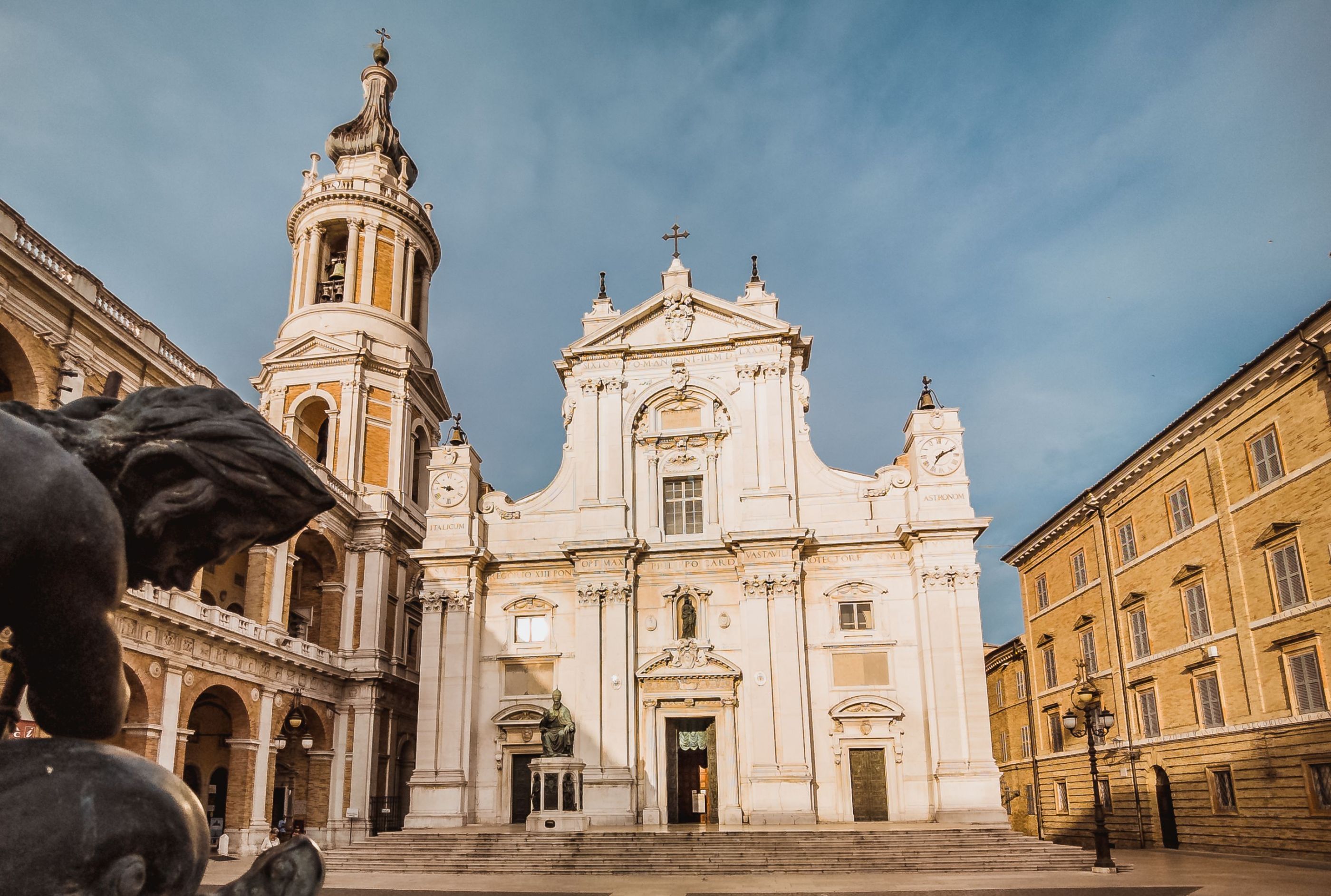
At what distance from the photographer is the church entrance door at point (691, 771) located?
2967cm

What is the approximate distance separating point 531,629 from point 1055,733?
21138 millimetres

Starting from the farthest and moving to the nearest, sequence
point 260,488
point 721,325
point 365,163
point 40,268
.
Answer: point 365,163
point 721,325
point 40,268
point 260,488

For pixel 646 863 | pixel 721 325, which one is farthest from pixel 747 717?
pixel 721 325

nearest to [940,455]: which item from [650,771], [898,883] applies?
[650,771]

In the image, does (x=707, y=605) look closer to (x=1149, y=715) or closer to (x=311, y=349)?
(x=1149, y=715)

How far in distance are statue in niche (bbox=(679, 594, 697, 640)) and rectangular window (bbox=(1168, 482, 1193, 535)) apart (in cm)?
1455

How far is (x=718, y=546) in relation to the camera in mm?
31484

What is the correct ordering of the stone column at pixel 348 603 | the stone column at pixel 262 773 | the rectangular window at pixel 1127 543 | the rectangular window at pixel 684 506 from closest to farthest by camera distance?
the stone column at pixel 262 773 → the rectangular window at pixel 1127 543 → the rectangular window at pixel 684 506 → the stone column at pixel 348 603

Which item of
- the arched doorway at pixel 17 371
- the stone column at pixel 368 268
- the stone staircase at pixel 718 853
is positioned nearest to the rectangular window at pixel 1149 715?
the stone staircase at pixel 718 853

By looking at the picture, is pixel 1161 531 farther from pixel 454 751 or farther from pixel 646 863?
pixel 454 751

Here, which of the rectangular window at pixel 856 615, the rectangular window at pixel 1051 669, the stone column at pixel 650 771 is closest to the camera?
the stone column at pixel 650 771

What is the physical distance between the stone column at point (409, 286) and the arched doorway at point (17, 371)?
21.8 m

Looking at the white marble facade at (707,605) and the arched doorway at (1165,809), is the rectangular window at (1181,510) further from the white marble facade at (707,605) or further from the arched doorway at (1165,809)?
the arched doorway at (1165,809)

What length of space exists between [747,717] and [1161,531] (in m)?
13.7
